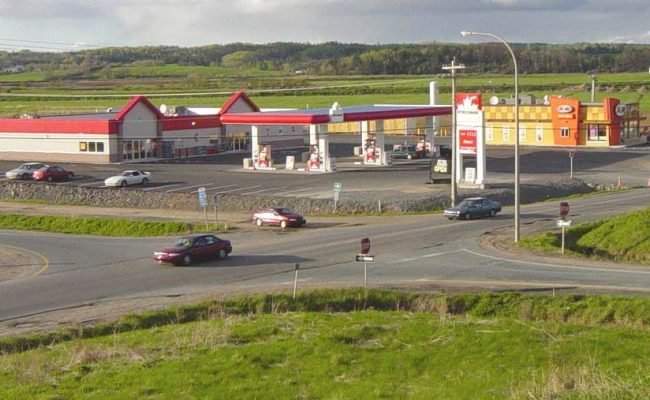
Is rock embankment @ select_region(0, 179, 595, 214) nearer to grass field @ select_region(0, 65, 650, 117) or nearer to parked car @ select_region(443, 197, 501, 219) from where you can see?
parked car @ select_region(443, 197, 501, 219)

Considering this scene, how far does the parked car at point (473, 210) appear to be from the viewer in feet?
164

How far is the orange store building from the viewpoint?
307 feet

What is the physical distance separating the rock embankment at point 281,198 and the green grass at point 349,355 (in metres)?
24.9

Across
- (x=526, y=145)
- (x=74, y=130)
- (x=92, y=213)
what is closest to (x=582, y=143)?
(x=526, y=145)

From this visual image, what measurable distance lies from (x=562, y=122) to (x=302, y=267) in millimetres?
61528

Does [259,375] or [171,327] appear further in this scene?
[171,327]

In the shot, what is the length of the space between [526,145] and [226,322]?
73.3 m

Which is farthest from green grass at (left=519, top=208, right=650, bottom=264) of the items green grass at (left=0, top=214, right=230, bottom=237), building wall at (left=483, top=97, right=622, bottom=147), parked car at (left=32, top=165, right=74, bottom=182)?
building wall at (left=483, top=97, right=622, bottom=147)

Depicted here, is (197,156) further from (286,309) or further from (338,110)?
(286,309)

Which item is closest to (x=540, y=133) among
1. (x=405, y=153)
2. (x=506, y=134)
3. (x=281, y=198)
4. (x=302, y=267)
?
(x=506, y=134)

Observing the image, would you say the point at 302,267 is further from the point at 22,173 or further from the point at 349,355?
the point at 22,173

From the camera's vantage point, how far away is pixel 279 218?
48.9 metres

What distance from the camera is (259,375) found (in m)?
19.9

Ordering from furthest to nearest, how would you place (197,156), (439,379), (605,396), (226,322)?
(197,156) < (226,322) < (439,379) < (605,396)
